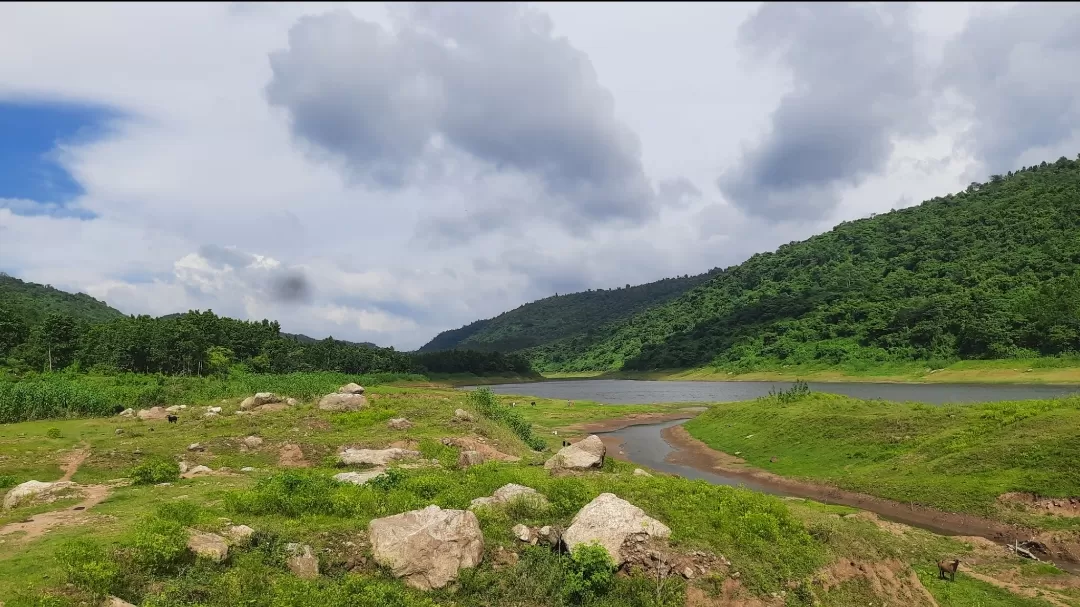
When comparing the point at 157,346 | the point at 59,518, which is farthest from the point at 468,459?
the point at 157,346

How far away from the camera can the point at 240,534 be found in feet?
46.1

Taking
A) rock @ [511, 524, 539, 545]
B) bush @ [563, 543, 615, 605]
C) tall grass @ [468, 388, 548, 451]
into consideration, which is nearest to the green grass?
tall grass @ [468, 388, 548, 451]

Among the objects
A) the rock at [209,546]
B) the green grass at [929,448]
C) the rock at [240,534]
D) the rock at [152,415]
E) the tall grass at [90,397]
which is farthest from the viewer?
the tall grass at [90,397]

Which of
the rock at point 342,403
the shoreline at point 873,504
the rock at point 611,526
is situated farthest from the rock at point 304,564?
the shoreline at point 873,504

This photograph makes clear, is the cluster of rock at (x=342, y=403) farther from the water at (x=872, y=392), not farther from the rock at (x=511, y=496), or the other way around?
the water at (x=872, y=392)

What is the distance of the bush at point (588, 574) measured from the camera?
Answer: 13.7 metres

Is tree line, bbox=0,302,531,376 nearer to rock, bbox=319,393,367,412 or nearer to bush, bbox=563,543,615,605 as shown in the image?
rock, bbox=319,393,367,412

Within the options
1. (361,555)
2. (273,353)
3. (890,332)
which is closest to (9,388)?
(361,555)

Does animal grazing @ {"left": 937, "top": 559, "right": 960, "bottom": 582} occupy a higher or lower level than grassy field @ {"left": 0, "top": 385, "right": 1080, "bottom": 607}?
lower

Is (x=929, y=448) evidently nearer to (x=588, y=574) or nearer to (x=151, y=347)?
(x=588, y=574)

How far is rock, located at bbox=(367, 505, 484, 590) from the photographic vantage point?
13.7m

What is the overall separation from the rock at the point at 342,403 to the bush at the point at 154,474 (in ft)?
47.8

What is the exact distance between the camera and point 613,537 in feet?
48.2

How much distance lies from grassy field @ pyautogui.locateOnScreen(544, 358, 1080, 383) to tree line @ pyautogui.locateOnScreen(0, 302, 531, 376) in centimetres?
10474
